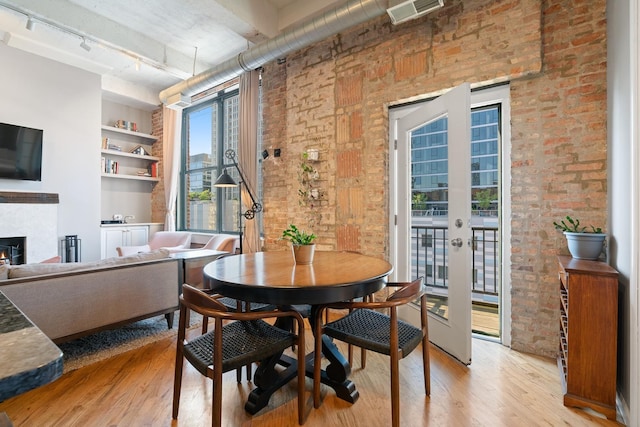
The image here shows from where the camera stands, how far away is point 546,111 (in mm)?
2578

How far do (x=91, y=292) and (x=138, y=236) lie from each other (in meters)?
4.23

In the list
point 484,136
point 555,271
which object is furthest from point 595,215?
point 484,136

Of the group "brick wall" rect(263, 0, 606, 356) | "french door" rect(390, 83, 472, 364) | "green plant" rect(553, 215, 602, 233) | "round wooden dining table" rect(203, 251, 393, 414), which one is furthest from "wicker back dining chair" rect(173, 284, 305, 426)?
"green plant" rect(553, 215, 602, 233)

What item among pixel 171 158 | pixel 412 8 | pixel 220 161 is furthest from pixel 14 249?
pixel 412 8

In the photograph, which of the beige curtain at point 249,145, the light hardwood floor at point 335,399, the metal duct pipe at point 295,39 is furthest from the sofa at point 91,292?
the metal duct pipe at point 295,39

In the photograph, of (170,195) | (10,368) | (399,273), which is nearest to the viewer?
(10,368)

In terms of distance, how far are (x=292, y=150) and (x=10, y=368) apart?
4.00m

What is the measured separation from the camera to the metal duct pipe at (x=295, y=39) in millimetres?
3094

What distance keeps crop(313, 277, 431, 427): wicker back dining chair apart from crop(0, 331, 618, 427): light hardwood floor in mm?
189

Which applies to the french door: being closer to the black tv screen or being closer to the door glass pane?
the door glass pane

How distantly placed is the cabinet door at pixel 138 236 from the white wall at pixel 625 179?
23.0ft

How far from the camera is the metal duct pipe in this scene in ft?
10.2

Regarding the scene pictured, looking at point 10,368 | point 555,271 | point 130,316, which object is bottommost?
point 130,316

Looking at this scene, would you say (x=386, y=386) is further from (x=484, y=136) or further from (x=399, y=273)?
(x=484, y=136)
